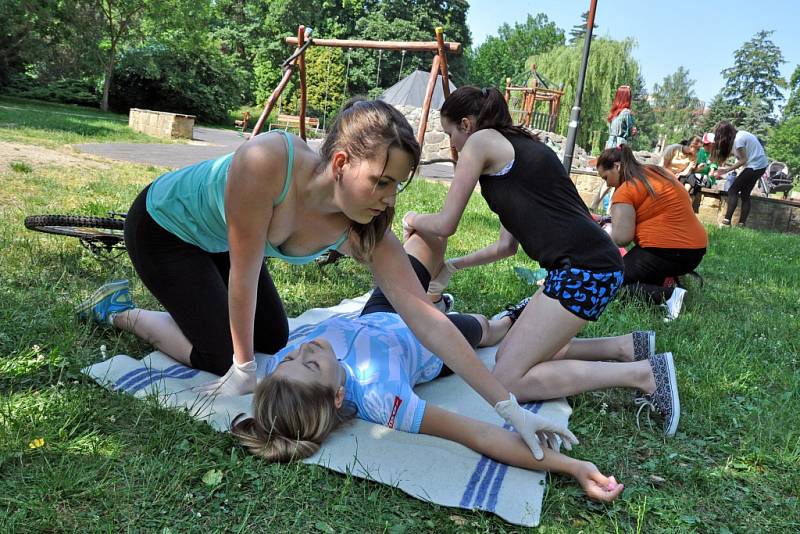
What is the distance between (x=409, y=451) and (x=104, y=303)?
5.70 ft

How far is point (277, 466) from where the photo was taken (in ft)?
6.58

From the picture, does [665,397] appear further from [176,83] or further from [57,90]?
[57,90]

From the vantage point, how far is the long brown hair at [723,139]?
827 centimetres

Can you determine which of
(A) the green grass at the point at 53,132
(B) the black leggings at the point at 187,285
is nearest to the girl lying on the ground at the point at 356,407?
(B) the black leggings at the point at 187,285

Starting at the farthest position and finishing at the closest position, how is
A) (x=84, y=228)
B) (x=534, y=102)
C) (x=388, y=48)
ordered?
(x=534, y=102) → (x=388, y=48) → (x=84, y=228)

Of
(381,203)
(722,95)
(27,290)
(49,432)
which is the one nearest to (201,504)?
→ (49,432)

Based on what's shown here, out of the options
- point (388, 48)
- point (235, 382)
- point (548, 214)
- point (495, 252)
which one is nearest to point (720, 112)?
point (388, 48)

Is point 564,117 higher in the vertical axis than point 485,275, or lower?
higher

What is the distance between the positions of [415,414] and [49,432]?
1231mm

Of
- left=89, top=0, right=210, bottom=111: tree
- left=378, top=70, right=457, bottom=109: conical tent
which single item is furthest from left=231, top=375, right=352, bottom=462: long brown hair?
left=89, top=0, right=210, bottom=111: tree

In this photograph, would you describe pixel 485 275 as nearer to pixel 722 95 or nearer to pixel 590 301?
pixel 590 301

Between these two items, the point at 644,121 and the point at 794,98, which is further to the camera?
the point at 644,121

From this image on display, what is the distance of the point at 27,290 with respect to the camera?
3.23 metres

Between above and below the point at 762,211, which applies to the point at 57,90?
above
